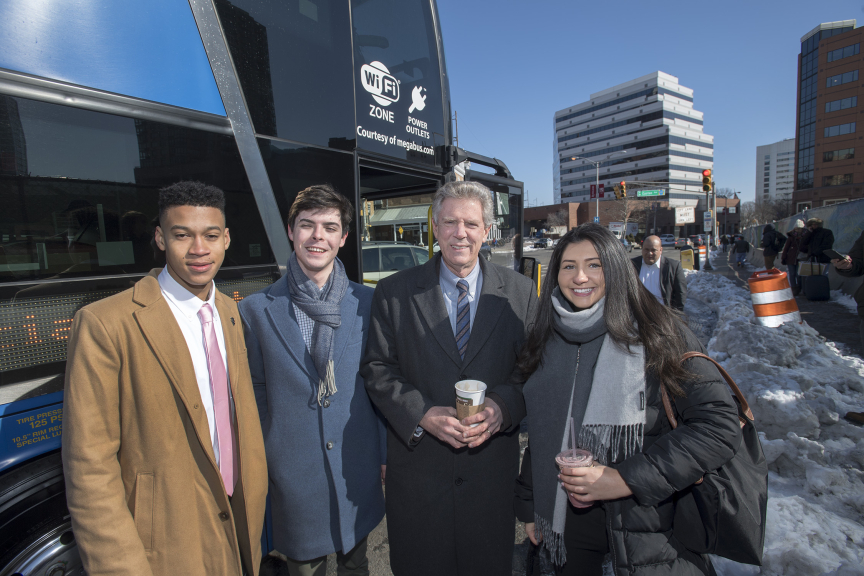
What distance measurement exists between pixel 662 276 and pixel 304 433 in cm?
547

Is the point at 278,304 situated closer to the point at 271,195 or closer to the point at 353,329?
the point at 353,329

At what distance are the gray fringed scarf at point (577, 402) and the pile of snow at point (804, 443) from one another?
1368 mm

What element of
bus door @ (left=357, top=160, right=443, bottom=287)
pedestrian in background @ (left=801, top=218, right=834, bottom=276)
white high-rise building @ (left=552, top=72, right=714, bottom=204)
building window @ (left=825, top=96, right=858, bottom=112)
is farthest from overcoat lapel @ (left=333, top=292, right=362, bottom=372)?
white high-rise building @ (left=552, top=72, right=714, bottom=204)

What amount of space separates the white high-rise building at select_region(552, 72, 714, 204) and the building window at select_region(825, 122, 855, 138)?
91.3 feet

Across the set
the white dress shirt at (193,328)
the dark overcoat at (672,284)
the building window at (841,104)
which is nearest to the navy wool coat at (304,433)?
the white dress shirt at (193,328)

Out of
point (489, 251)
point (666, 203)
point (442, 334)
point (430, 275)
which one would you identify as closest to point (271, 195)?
point (430, 275)

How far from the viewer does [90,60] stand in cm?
195

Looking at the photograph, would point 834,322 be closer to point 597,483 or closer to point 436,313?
point 597,483

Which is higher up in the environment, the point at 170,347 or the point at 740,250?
the point at 170,347

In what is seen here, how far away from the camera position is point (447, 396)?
2072 mm

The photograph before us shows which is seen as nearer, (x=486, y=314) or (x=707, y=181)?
(x=486, y=314)

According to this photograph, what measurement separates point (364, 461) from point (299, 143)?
2.10 metres

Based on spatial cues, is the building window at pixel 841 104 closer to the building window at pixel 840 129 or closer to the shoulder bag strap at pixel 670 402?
the building window at pixel 840 129

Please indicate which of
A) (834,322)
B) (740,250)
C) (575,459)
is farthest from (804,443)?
(740,250)
